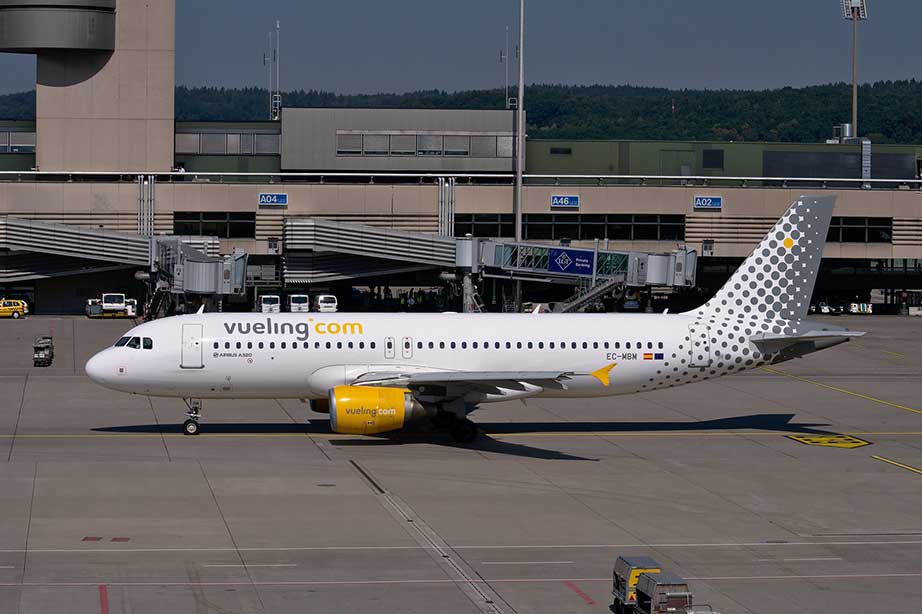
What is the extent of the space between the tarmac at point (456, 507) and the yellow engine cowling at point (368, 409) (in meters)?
0.87

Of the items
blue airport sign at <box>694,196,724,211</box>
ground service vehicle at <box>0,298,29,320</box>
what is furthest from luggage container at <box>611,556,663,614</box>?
blue airport sign at <box>694,196,724,211</box>

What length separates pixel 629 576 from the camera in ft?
71.8

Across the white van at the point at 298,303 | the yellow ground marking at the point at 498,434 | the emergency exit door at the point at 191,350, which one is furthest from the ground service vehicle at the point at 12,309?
the emergency exit door at the point at 191,350

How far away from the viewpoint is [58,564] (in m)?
25.8

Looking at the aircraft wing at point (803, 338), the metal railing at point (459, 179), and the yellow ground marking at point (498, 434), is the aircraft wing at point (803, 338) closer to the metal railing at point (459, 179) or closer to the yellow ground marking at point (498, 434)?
the yellow ground marking at point (498, 434)

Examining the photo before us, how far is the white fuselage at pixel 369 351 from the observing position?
4181cm

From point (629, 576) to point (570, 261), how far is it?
65.5 meters

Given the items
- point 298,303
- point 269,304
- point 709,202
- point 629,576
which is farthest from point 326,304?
point 629,576

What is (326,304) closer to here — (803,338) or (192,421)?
(192,421)

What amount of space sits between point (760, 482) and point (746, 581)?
443 inches

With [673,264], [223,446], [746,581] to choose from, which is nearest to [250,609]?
[746,581]

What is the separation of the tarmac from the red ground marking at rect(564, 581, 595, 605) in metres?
0.12

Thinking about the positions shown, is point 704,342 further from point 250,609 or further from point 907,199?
point 907,199

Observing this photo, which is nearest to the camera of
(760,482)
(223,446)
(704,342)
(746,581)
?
(746,581)
